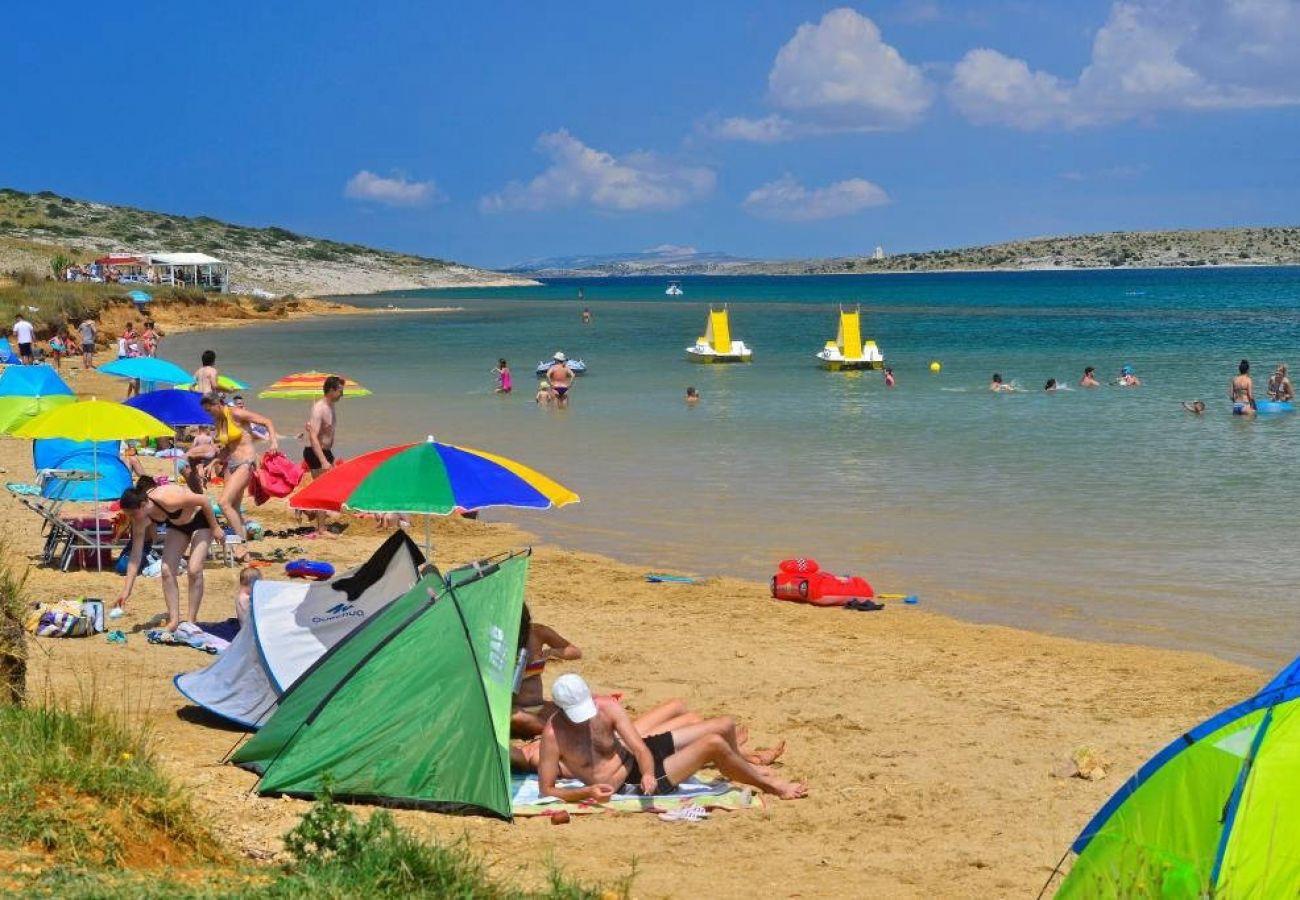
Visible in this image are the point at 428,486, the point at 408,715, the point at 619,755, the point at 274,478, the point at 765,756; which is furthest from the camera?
the point at 274,478

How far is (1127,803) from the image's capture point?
5516 millimetres

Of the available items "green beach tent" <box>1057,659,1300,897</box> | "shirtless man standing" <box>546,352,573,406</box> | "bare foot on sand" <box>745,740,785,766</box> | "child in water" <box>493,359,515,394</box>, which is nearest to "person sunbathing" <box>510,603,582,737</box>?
"bare foot on sand" <box>745,740,785,766</box>

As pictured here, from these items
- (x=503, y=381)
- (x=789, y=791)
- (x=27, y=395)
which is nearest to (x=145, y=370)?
(x=27, y=395)

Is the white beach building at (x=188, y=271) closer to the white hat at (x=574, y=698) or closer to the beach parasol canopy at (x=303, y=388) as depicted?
the beach parasol canopy at (x=303, y=388)

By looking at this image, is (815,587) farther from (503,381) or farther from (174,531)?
(503,381)

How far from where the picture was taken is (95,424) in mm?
12008

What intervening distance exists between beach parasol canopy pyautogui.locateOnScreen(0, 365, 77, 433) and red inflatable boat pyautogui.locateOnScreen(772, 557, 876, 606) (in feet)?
25.8

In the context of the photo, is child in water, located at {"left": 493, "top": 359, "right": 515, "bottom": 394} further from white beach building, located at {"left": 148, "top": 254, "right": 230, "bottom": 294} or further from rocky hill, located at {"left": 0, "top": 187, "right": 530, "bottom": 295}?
rocky hill, located at {"left": 0, "top": 187, "right": 530, "bottom": 295}

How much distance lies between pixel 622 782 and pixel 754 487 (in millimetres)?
11145

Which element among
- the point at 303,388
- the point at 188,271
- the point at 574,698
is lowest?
the point at 574,698

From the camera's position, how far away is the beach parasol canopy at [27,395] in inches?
587

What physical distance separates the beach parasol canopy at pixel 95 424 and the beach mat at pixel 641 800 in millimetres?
6169

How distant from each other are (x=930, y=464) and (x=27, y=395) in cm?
1194

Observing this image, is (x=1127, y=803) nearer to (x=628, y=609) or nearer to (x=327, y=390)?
(x=628, y=609)
